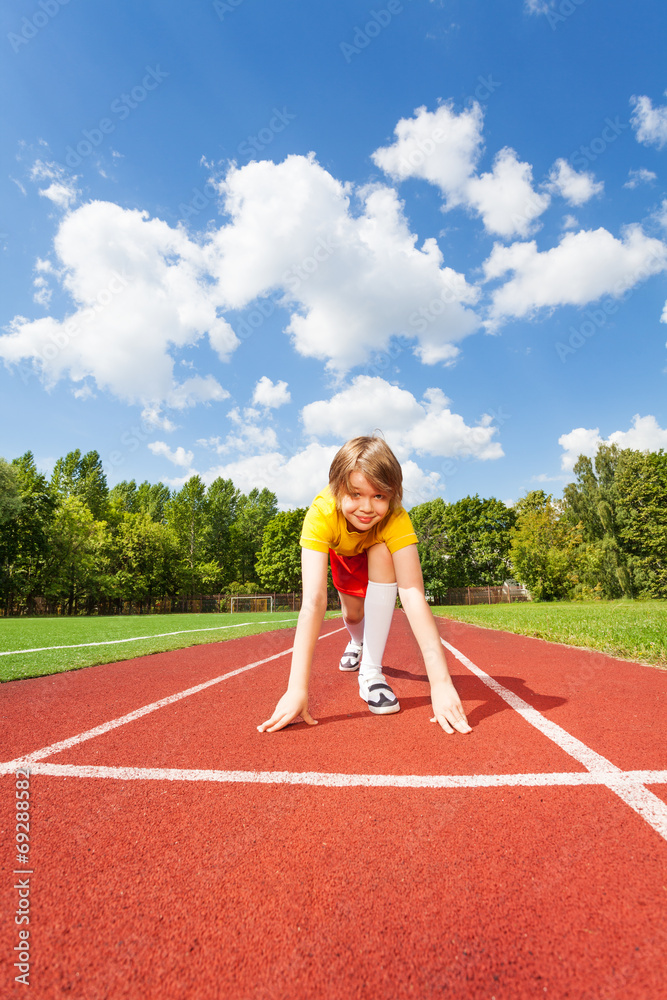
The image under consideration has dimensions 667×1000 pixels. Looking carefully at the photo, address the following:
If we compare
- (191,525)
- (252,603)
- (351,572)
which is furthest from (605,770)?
(191,525)

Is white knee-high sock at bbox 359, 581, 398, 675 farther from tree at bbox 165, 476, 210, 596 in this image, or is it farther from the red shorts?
tree at bbox 165, 476, 210, 596

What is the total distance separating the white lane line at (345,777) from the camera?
2.10m

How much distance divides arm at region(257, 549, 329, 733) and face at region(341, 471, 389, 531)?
403 mm

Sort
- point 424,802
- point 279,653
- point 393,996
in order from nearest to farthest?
1. point 393,996
2. point 424,802
3. point 279,653

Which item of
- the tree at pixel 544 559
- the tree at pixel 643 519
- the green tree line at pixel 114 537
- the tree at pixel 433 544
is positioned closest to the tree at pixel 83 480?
the green tree line at pixel 114 537

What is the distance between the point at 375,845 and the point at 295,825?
0.33m

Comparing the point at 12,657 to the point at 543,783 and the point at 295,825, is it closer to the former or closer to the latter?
the point at 295,825

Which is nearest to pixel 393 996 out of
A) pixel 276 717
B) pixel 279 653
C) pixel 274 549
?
pixel 276 717

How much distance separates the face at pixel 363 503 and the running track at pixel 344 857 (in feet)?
4.33

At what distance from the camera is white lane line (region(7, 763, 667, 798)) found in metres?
2.10

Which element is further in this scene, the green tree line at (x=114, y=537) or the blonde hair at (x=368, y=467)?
the green tree line at (x=114, y=537)

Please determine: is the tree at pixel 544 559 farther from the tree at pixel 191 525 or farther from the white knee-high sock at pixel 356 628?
the white knee-high sock at pixel 356 628

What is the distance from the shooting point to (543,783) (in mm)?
2092

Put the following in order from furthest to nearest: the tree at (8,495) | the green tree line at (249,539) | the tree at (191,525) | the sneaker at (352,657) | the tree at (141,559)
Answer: the tree at (191,525) < the tree at (141,559) < the green tree line at (249,539) < the tree at (8,495) < the sneaker at (352,657)
